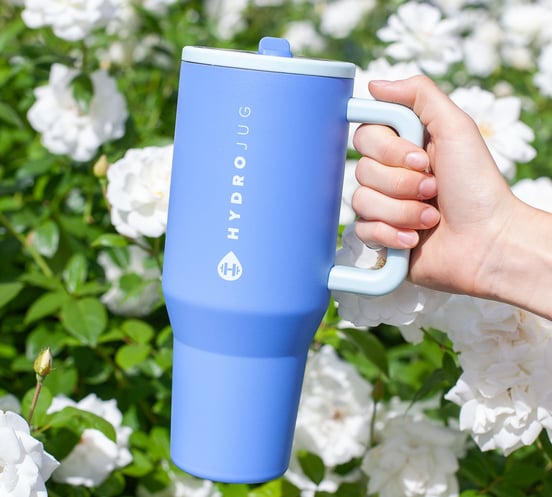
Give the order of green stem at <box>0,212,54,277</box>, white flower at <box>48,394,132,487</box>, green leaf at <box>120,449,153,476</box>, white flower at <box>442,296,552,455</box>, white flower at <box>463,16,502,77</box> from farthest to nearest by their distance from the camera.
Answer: white flower at <box>463,16,502,77</box>
green stem at <box>0,212,54,277</box>
green leaf at <box>120,449,153,476</box>
white flower at <box>48,394,132,487</box>
white flower at <box>442,296,552,455</box>

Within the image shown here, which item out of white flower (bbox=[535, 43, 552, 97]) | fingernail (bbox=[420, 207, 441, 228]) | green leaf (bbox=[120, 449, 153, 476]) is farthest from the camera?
white flower (bbox=[535, 43, 552, 97])

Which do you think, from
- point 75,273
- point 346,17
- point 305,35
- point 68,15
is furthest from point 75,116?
point 305,35

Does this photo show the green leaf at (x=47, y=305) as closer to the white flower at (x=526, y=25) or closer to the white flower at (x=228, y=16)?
the white flower at (x=228, y=16)

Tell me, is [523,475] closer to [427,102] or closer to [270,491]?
[270,491]

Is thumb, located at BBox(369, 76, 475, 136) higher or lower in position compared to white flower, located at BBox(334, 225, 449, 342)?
higher

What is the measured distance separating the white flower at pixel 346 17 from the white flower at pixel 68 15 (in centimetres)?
177

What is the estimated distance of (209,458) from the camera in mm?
1105

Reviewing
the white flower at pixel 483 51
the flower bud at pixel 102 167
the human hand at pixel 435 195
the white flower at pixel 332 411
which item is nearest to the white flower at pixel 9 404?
the flower bud at pixel 102 167

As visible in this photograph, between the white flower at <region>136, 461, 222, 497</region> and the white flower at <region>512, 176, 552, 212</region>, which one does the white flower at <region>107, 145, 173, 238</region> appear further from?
the white flower at <region>512, 176, 552, 212</region>

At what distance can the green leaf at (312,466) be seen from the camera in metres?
1.48

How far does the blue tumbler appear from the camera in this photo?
1.01 meters

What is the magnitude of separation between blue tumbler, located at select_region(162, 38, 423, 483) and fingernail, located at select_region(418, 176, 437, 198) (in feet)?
0.18

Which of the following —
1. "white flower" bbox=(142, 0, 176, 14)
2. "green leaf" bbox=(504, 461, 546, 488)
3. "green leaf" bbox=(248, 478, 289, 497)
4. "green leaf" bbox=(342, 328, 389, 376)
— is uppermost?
"white flower" bbox=(142, 0, 176, 14)

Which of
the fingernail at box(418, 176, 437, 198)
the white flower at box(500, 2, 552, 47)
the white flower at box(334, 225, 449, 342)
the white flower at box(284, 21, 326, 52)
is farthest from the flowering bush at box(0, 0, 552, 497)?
the white flower at box(284, 21, 326, 52)
